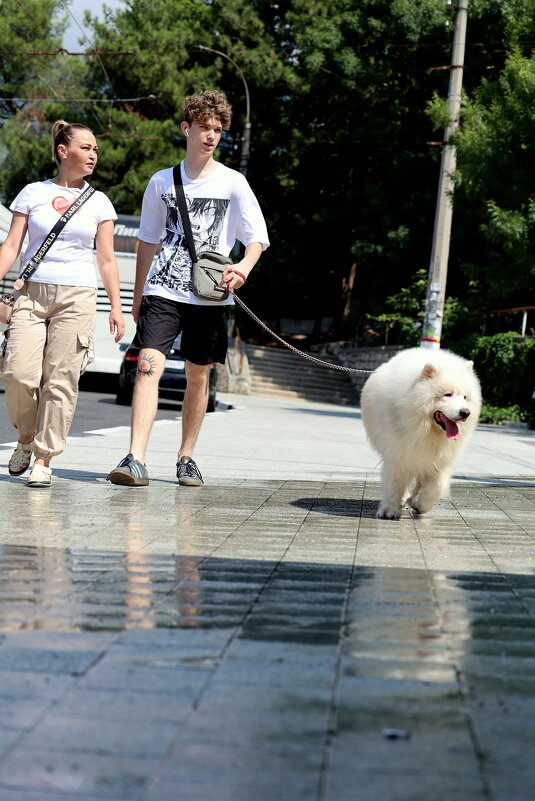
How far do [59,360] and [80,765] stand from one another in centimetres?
482

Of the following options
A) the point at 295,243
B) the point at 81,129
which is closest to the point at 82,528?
the point at 81,129

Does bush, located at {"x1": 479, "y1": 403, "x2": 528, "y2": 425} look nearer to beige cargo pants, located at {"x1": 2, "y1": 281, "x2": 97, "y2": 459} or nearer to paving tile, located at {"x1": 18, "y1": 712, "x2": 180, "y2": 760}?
beige cargo pants, located at {"x1": 2, "y1": 281, "x2": 97, "y2": 459}

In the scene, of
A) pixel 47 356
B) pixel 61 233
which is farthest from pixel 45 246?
pixel 47 356

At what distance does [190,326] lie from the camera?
7461 millimetres

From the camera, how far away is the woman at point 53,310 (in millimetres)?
6777

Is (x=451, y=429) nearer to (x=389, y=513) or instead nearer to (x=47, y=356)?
(x=389, y=513)

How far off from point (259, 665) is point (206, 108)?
504cm

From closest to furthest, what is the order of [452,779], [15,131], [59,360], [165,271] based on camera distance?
1. [452,779]
2. [59,360]
3. [165,271]
4. [15,131]

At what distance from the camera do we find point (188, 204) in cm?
738

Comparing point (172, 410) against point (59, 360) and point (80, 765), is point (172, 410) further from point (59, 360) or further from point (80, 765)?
point (80, 765)

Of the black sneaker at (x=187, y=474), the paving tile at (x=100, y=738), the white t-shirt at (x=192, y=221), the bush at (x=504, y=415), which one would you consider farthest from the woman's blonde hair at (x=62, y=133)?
the bush at (x=504, y=415)

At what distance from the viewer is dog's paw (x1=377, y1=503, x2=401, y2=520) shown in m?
6.47

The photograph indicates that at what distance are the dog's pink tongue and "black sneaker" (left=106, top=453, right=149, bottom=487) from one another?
1938mm

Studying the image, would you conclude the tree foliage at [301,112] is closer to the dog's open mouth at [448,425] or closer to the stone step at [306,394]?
the stone step at [306,394]
